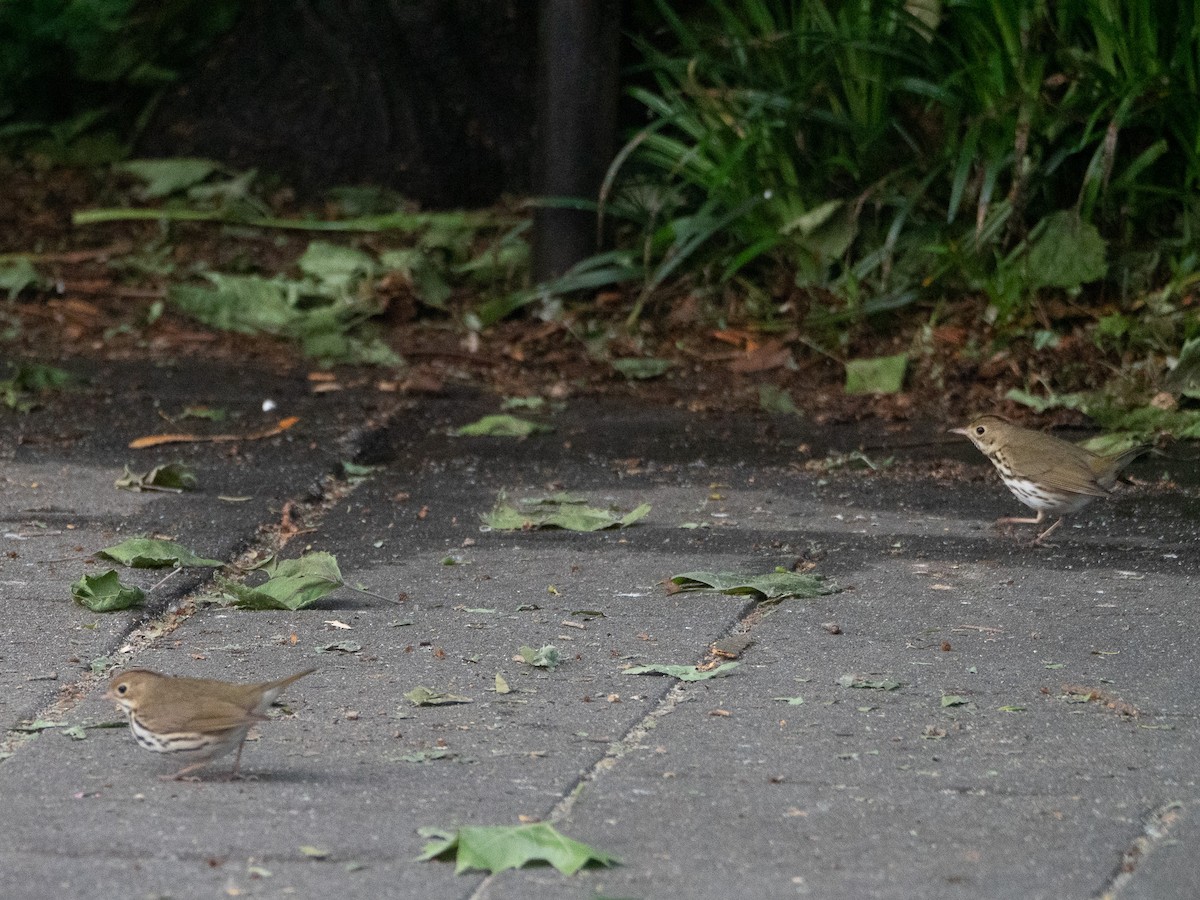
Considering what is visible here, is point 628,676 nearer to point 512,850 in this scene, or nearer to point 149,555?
point 512,850

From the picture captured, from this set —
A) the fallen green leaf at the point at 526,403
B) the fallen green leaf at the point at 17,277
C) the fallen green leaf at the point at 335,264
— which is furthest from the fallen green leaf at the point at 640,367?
the fallen green leaf at the point at 17,277

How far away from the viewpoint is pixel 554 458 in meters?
6.52

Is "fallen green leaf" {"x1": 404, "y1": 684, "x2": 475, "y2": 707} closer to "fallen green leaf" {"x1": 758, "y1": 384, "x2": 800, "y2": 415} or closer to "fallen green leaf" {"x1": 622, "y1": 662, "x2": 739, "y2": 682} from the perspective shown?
"fallen green leaf" {"x1": 622, "y1": 662, "x2": 739, "y2": 682}

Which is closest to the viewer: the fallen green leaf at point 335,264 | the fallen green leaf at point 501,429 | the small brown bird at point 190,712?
the small brown bird at point 190,712

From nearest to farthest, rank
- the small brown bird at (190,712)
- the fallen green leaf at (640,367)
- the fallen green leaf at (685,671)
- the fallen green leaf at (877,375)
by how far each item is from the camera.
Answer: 1. the small brown bird at (190,712)
2. the fallen green leaf at (685,671)
3. the fallen green leaf at (877,375)
4. the fallen green leaf at (640,367)

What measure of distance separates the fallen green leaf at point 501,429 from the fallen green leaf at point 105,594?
2.43m

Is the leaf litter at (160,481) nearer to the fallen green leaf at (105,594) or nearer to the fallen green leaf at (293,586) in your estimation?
the fallen green leaf at (293,586)

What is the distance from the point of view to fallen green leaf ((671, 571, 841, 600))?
188 inches

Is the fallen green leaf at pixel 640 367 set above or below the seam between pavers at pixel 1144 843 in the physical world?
below

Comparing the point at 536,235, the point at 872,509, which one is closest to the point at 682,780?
the point at 872,509

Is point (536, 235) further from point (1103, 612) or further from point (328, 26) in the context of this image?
point (1103, 612)

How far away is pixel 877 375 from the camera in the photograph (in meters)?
7.41

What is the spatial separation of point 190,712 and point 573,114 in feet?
17.5

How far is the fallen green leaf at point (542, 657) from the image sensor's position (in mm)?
4176
